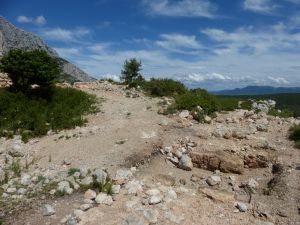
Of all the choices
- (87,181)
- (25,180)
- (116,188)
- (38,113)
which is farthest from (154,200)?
(38,113)

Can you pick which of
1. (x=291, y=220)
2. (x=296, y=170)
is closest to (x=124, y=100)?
(x=296, y=170)

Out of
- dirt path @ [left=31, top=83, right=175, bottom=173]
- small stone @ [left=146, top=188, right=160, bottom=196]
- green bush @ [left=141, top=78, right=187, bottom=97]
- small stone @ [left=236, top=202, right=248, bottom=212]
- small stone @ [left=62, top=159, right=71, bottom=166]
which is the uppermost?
green bush @ [left=141, top=78, right=187, bottom=97]

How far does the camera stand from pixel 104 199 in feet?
32.1

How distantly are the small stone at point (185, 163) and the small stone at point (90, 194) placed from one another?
3.74m

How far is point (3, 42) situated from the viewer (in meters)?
89.4

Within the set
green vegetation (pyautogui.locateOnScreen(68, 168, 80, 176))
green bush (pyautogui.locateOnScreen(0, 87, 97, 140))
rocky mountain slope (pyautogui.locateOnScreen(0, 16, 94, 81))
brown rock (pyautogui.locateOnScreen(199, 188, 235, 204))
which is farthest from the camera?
rocky mountain slope (pyautogui.locateOnScreen(0, 16, 94, 81))

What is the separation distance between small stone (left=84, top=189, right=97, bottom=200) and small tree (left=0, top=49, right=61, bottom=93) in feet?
37.4

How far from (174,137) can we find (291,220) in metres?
6.56

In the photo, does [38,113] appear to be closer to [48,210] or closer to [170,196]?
[48,210]

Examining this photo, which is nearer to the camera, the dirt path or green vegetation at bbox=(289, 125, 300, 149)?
the dirt path

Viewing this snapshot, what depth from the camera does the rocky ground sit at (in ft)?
30.4

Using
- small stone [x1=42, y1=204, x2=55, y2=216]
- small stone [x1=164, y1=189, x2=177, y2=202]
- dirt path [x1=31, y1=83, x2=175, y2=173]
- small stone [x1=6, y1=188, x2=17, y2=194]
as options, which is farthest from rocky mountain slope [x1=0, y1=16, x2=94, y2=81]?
small stone [x1=42, y1=204, x2=55, y2=216]

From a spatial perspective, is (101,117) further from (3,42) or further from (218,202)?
(3,42)

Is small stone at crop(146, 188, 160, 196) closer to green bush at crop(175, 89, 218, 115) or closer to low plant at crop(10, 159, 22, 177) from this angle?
low plant at crop(10, 159, 22, 177)
